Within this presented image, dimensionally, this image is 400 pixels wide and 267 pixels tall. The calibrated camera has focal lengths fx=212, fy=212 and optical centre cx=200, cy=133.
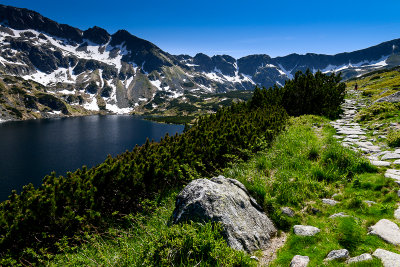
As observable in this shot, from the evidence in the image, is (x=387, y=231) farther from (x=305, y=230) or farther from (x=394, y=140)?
(x=394, y=140)

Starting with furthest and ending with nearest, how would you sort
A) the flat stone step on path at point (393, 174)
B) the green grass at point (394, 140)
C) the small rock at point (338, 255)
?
the green grass at point (394, 140), the flat stone step on path at point (393, 174), the small rock at point (338, 255)

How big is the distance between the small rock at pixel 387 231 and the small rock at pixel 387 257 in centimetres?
58

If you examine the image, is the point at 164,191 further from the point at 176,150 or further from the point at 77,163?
the point at 77,163

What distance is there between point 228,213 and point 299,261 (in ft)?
6.15

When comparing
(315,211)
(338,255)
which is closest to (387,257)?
(338,255)

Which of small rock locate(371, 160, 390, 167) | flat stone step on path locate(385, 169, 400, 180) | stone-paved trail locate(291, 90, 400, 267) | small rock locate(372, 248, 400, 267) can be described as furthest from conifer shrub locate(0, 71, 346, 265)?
small rock locate(372, 248, 400, 267)

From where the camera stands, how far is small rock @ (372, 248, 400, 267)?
4.17 m

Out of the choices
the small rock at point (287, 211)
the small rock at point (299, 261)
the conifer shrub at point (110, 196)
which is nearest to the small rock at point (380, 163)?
the conifer shrub at point (110, 196)

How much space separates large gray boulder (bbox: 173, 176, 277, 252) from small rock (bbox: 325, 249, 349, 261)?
1.55 meters

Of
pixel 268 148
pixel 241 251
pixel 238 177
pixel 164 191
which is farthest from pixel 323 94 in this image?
pixel 241 251

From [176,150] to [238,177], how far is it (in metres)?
3.78

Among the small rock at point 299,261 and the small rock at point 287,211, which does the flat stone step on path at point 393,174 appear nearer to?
the small rock at point 287,211

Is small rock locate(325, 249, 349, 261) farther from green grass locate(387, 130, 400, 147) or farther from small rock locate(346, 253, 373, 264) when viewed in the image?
green grass locate(387, 130, 400, 147)

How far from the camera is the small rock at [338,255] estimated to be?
4.60m
